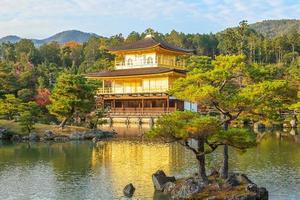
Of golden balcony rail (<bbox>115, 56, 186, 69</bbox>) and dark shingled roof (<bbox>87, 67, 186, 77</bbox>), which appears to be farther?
golden balcony rail (<bbox>115, 56, 186, 69</bbox>)

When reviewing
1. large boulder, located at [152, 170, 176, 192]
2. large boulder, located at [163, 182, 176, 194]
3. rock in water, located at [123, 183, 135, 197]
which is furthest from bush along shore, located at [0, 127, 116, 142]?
large boulder, located at [163, 182, 176, 194]

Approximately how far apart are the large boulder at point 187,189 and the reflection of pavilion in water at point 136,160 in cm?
120

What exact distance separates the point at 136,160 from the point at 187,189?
29.1 feet

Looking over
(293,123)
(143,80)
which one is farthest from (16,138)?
(293,123)

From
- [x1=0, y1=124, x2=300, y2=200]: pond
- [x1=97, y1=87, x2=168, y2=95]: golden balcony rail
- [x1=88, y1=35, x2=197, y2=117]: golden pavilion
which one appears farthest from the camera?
[x1=97, y1=87, x2=168, y2=95]: golden balcony rail

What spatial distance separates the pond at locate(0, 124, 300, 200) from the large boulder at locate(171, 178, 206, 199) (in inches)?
23.6

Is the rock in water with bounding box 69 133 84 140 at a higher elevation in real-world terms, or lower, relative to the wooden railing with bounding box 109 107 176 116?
lower

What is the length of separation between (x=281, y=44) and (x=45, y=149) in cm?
7265

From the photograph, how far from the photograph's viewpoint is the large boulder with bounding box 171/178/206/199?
15.5m

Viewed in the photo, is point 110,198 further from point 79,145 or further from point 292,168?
point 79,145

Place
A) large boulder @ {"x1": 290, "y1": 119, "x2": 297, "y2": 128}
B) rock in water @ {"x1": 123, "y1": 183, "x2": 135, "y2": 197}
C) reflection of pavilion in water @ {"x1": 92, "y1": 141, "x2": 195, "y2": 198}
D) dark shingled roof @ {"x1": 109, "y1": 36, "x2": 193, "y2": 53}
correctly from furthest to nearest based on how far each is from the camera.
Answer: dark shingled roof @ {"x1": 109, "y1": 36, "x2": 193, "y2": 53}, large boulder @ {"x1": 290, "y1": 119, "x2": 297, "y2": 128}, reflection of pavilion in water @ {"x1": 92, "y1": 141, "x2": 195, "y2": 198}, rock in water @ {"x1": 123, "y1": 183, "x2": 135, "y2": 197}

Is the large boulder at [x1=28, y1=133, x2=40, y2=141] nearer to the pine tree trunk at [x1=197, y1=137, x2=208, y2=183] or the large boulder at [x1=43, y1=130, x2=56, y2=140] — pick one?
the large boulder at [x1=43, y1=130, x2=56, y2=140]

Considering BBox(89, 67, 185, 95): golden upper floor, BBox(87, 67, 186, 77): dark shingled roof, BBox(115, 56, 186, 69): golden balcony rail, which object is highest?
BBox(115, 56, 186, 69): golden balcony rail

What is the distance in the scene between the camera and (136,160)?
79.8ft
